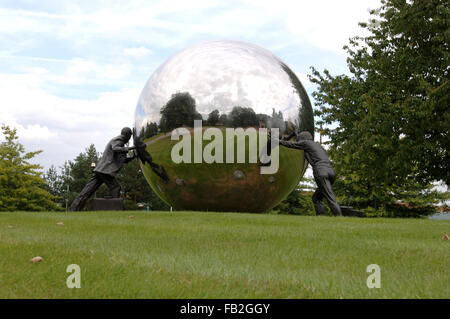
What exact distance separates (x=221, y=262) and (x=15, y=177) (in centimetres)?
3075

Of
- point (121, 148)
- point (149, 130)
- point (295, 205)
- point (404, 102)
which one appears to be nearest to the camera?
point (149, 130)

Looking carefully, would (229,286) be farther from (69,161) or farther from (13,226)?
(69,161)

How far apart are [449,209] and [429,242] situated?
2137cm

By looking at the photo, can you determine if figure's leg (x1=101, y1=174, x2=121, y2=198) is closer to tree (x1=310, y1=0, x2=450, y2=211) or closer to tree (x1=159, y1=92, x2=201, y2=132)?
tree (x1=159, y1=92, x2=201, y2=132)

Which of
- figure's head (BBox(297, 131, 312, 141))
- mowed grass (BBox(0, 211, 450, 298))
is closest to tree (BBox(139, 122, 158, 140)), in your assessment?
figure's head (BBox(297, 131, 312, 141))

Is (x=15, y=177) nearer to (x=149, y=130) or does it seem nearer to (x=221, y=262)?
(x=149, y=130)

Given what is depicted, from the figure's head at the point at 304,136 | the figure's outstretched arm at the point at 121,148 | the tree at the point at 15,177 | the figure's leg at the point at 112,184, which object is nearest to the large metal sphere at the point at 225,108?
the figure's head at the point at 304,136

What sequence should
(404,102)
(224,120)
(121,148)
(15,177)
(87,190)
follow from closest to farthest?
(224,120), (121,148), (87,190), (404,102), (15,177)

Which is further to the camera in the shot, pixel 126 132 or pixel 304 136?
pixel 126 132

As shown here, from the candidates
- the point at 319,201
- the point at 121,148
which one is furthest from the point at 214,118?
the point at 319,201

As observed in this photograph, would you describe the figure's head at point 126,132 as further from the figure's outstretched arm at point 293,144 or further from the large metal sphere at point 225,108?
the figure's outstretched arm at point 293,144

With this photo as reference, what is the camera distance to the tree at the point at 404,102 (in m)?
16.8

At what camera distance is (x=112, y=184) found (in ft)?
43.0

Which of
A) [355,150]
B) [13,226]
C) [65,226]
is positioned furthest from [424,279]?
[355,150]
